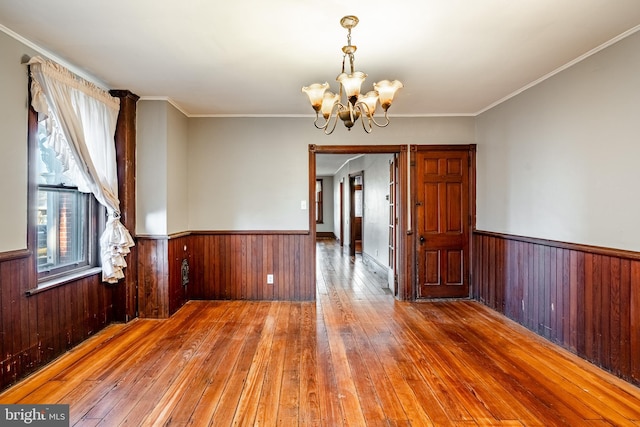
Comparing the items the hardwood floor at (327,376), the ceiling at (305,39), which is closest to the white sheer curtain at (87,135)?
the ceiling at (305,39)

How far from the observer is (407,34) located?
8.30 ft

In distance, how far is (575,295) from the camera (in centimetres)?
301

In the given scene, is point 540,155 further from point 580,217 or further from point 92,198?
point 92,198

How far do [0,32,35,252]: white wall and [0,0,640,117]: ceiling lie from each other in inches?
8.0

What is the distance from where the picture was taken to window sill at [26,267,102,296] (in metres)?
2.69

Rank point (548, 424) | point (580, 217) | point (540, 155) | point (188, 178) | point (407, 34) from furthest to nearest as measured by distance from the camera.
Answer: point (188, 178), point (540, 155), point (580, 217), point (407, 34), point (548, 424)

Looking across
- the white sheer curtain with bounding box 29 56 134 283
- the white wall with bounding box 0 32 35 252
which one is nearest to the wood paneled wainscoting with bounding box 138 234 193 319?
the white sheer curtain with bounding box 29 56 134 283

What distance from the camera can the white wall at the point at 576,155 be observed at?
2.54m

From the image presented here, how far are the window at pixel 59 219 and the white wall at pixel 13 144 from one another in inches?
5.4

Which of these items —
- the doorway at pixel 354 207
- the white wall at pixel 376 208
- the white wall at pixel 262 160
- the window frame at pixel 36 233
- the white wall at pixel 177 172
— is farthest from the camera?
the doorway at pixel 354 207

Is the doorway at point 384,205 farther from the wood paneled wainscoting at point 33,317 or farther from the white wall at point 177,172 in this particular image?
the wood paneled wainscoting at point 33,317

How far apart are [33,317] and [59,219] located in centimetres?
90

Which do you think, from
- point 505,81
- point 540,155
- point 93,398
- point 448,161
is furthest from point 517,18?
point 93,398

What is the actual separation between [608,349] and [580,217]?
1.05m
